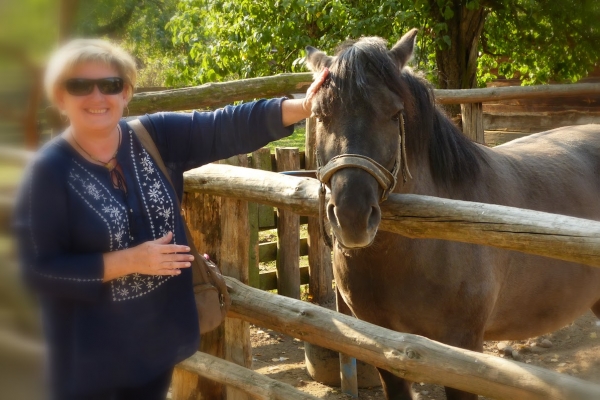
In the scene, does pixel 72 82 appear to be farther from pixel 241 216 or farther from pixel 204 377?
pixel 204 377

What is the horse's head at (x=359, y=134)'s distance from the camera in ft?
7.10

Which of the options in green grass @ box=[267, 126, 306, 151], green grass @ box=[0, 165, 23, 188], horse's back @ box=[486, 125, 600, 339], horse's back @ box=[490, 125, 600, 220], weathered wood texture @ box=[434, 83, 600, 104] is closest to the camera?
green grass @ box=[0, 165, 23, 188]

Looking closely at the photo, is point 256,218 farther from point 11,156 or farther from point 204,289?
point 11,156

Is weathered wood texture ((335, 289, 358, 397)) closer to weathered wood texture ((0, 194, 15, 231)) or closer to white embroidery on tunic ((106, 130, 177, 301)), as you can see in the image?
white embroidery on tunic ((106, 130, 177, 301))

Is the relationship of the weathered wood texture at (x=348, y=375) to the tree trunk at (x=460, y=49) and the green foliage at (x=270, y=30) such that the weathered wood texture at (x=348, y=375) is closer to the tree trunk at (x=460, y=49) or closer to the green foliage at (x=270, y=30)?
the green foliage at (x=270, y=30)

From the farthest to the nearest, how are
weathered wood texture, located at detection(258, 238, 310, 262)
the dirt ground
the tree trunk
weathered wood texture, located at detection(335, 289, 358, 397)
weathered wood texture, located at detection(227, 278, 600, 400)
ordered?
the tree trunk → weathered wood texture, located at detection(258, 238, 310, 262) → the dirt ground → weathered wood texture, located at detection(335, 289, 358, 397) → weathered wood texture, located at detection(227, 278, 600, 400)

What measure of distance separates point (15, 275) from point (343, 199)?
1448 mm

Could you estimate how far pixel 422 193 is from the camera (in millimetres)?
2785

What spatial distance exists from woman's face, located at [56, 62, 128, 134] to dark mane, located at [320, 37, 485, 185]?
0.85 metres

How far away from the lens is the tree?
7531mm

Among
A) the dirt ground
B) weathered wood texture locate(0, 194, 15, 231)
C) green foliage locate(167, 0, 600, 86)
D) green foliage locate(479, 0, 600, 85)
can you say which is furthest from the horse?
green foliage locate(167, 0, 600, 86)

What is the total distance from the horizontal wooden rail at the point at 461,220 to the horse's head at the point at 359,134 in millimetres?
118

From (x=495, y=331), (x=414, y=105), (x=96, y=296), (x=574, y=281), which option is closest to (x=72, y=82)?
(x=96, y=296)

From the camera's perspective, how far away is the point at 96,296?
68.2 inches
